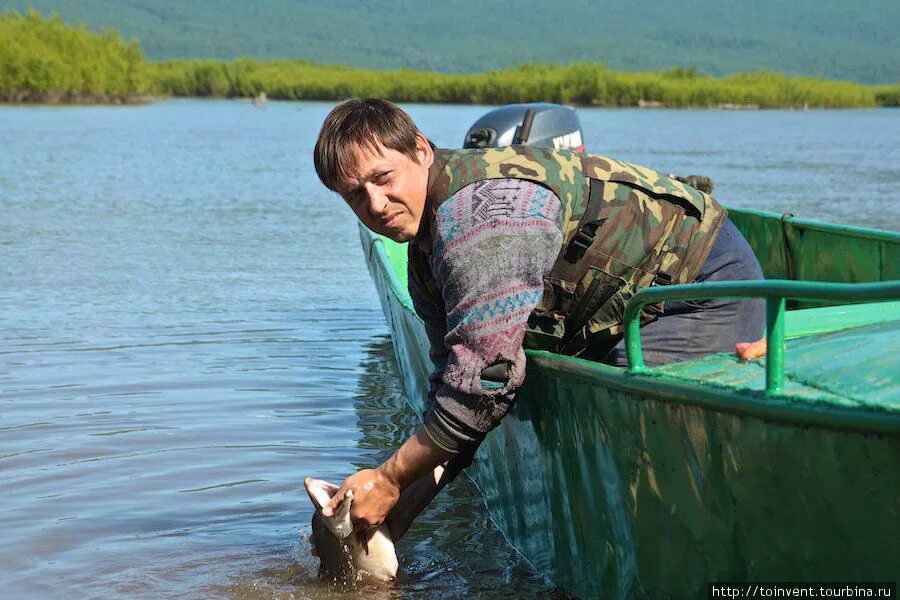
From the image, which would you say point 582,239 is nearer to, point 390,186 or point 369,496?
point 390,186

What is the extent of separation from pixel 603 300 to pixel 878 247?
7.79 ft

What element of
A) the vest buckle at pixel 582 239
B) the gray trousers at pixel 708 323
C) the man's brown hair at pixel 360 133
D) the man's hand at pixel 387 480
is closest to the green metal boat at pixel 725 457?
the gray trousers at pixel 708 323

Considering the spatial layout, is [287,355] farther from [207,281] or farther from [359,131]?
[359,131]

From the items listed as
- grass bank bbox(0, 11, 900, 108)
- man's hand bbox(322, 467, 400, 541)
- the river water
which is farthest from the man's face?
grass bank bbox(0, 11, 900, 108)

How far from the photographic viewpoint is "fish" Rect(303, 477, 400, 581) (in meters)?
3.66

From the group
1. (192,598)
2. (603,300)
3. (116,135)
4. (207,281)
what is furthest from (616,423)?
(116,135)

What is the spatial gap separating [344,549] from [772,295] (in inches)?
69.8

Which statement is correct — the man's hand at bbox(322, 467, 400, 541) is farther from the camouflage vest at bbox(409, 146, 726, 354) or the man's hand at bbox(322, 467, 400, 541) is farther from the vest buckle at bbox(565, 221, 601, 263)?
the vest buckle at bbox(565, 221, 601, 263)

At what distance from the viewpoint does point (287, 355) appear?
25.3 feet

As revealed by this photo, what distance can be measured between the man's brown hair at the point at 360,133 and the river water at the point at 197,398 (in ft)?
5.19

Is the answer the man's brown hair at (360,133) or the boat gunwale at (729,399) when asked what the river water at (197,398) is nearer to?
the boat gunwale at (729,399)

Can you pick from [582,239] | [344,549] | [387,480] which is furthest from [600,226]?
[344,549]

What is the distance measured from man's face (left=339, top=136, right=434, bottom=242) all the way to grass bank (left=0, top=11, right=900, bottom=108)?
55.8 metres

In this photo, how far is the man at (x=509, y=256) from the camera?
3.08 metres
